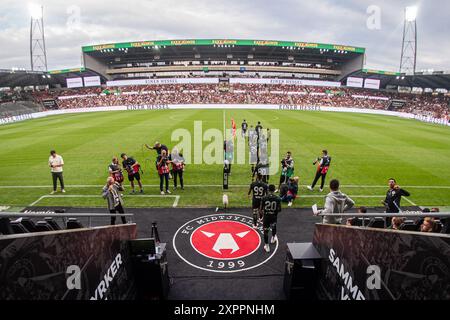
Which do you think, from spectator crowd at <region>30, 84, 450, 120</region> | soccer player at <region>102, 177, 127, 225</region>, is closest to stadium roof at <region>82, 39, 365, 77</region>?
spectator crowd at <region>30, 84, 450, 120</region>

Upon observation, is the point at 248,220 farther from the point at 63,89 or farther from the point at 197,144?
the point at 63,89

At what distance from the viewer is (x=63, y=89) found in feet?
231

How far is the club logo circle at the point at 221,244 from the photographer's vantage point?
7.15 m

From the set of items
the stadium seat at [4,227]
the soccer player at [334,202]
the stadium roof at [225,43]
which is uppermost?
the stadium roof at [225,43]

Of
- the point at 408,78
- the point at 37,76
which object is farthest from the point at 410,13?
the point at 37,76

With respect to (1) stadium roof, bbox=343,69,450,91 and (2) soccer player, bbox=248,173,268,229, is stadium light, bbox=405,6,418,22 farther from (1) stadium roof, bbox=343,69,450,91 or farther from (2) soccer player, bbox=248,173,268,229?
(2) soccer player, bbox=248,173,268,229

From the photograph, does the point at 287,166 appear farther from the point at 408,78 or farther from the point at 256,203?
the point at 408,78

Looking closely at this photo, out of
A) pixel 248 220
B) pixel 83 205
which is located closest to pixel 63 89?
pixel 83 205

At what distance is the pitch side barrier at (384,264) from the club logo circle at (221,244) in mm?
2436

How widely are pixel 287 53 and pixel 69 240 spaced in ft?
260

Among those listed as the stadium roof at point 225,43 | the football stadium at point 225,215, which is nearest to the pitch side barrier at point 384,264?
the football stadium at point 225,215

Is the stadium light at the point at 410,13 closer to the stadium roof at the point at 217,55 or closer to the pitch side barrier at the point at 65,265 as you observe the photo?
the stadium roof at the point at 217,55

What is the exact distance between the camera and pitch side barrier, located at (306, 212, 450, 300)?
101 inches

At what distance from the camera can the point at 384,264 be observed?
10.9 ft
